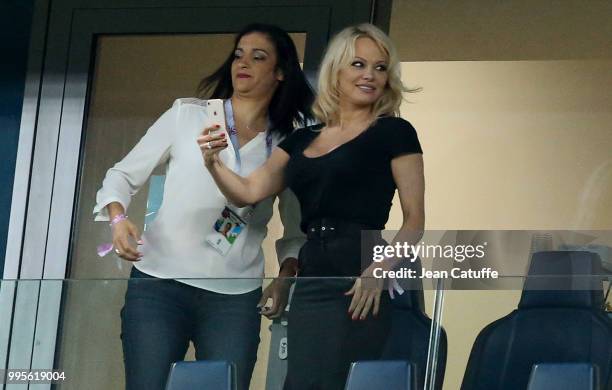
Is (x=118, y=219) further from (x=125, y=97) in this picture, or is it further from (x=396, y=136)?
(x=396, y=136)

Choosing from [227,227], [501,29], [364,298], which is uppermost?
[501,29]

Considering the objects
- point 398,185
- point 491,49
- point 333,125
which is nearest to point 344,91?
point 333,125

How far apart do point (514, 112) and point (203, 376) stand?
88.3 inches

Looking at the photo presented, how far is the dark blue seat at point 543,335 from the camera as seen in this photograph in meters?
4.53

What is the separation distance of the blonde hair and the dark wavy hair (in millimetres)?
166

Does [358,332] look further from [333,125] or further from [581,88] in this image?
[581,88]

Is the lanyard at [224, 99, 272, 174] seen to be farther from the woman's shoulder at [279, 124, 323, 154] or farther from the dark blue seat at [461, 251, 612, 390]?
the dark blue seat at [461, 251, 612, 390]

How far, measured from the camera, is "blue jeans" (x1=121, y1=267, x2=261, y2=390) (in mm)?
4992

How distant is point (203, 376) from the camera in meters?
4.84

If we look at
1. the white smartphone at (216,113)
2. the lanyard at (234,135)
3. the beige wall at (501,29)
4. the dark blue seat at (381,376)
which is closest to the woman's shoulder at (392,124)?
the lanyard at (234,135)

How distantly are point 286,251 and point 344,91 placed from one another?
2.34 feet

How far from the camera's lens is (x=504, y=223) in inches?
245

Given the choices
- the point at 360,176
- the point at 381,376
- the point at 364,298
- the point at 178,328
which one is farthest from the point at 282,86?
the point at 381,376

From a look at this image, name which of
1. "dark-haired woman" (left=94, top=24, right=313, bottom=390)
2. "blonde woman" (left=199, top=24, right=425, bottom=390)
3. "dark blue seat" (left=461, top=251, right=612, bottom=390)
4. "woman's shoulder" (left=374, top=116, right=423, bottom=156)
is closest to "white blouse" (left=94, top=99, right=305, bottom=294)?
"dark-haired woman" (left=94, top=24, right=313, bottom=390)
